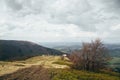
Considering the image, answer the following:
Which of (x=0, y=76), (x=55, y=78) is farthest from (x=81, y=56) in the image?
(x=0, y=76)

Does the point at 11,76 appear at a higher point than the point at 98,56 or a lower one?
lower

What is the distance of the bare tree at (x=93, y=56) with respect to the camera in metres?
98.7

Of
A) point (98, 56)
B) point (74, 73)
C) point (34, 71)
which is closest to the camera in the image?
point (74, 73)

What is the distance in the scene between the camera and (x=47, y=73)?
83750mm

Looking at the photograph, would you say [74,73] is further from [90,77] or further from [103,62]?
[103,62]

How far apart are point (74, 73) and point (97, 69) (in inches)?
864

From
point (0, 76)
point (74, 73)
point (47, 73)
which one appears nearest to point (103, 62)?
point (74, 73)

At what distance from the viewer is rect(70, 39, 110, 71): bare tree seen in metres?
98.7

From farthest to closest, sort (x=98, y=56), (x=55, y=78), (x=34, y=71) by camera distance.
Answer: (x=98, y=56)
(x=34, y=71)
(x=55, y=78)

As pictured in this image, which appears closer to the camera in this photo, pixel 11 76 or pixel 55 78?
pixel 55 78

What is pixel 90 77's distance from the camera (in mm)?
78750

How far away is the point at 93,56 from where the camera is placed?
325ft

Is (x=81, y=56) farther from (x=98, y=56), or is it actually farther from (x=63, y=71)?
(x=63, y=71)

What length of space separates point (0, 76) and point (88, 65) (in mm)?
39322
